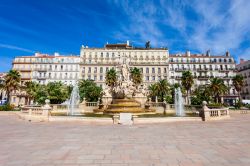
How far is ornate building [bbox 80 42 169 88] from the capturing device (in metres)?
72.4

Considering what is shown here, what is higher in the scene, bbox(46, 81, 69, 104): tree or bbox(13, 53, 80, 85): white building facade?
bbox(13, 53, 80, 85): white building facade

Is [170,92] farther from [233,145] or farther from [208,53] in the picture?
[233,145]

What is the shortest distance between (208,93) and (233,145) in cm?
4755

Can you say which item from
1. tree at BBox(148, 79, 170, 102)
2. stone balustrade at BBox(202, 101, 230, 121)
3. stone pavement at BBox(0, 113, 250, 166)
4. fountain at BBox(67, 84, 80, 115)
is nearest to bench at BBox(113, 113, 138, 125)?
stone pavement at BBox(0, 113, 250, 166)

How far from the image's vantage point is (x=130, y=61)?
238 feet

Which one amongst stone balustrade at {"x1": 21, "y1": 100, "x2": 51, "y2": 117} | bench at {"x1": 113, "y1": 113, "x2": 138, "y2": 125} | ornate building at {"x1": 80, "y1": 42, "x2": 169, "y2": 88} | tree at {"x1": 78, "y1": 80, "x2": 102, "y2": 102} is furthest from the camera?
ornate building at {"x1": 80, "y1": 42, "x2": 169, "y2": 88}

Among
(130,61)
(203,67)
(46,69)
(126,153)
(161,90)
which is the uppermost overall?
(130,61)

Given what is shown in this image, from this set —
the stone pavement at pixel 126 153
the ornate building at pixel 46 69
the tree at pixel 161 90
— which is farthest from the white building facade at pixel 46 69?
the stone pavement at pixel 126 153

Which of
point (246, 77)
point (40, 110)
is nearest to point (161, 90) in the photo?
point (40, 110)

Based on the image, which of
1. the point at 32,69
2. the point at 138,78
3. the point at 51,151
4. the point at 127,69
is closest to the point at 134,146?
the point at 51,151

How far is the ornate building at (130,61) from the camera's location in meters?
72.4

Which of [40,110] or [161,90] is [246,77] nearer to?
[161,90]

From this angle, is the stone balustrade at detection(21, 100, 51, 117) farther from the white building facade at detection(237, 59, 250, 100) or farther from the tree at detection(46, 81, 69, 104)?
the white building facade at detection(237, 59, 250, 100)

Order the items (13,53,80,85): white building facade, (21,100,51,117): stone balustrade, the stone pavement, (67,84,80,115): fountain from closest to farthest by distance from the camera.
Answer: the stone pavement < (21,100,51,117): stone balustrade < (67,84,80,115): fountain < (13,53,80,85): white building facade
